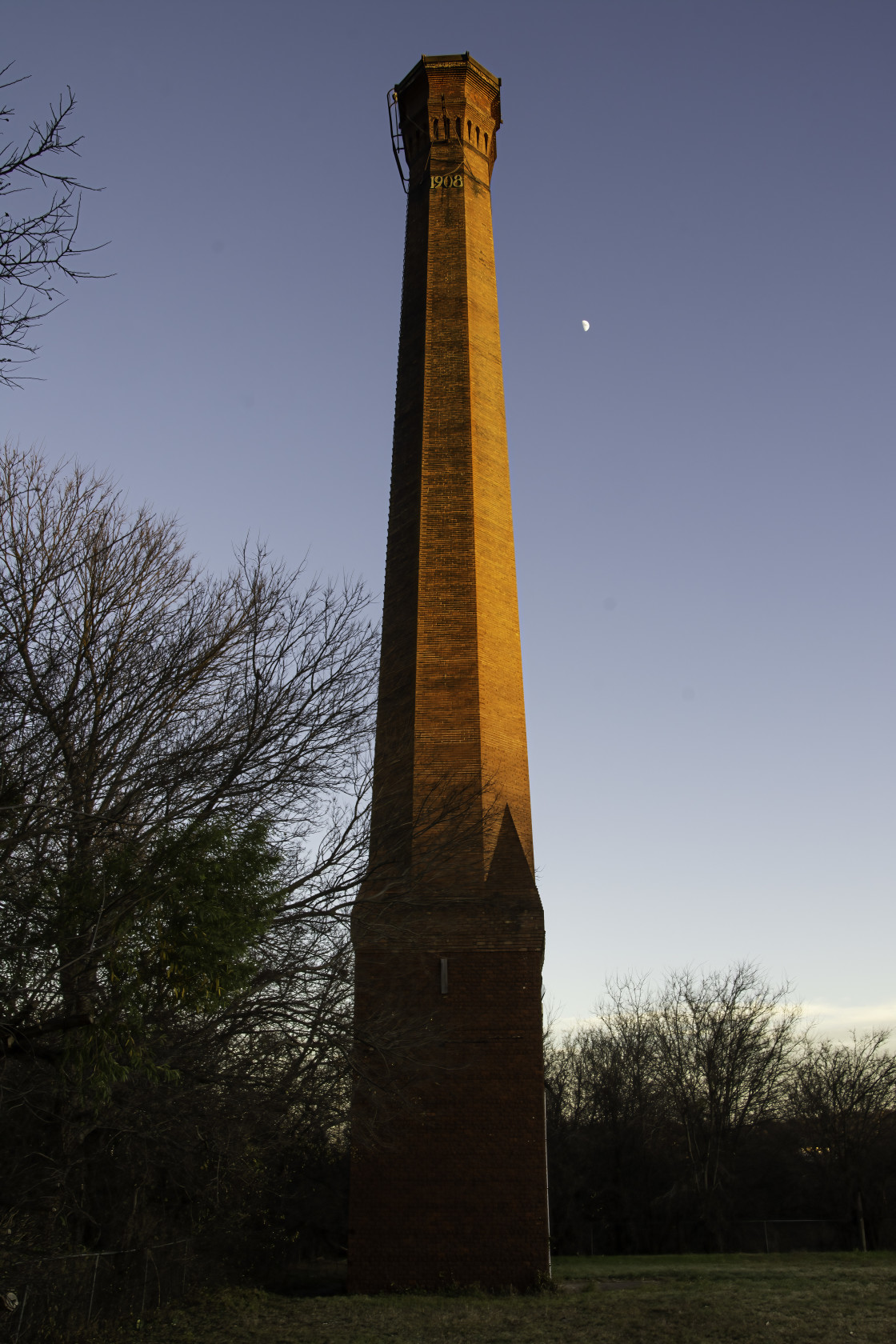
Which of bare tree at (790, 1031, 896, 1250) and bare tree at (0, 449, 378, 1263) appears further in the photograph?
bare tree at (790, 1031, 896, 1250)

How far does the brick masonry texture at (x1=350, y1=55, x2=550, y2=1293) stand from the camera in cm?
1347

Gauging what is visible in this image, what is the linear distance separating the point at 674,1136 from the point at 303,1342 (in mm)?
25821

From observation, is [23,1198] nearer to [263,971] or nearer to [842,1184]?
[263,971]

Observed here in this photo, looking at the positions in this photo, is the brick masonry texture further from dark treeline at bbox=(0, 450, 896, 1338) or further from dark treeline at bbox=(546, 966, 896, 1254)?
dark treeline at bbox=(546, 966, 896, 1254)

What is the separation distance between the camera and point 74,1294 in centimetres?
1080

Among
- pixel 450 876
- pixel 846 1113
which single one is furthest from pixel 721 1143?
pixel 450 876

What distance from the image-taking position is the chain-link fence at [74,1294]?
9.67 meters

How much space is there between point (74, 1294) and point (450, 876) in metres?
6.58

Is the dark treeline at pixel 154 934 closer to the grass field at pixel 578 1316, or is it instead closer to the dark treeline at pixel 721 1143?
the grass field at pixel 578 1316

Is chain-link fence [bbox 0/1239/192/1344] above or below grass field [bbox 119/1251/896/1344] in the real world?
above

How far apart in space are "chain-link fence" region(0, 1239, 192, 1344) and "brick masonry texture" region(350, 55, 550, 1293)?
259cm

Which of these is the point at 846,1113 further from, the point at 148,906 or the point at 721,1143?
the point at 148,906

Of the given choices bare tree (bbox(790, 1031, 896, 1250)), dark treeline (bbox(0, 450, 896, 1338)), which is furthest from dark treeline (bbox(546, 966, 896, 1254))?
dark treeline (bbox(0, 450, 896, 1338))

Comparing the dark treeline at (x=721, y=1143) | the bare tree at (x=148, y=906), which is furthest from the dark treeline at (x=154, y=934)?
the dark treeline at (x=721, y=1143)
